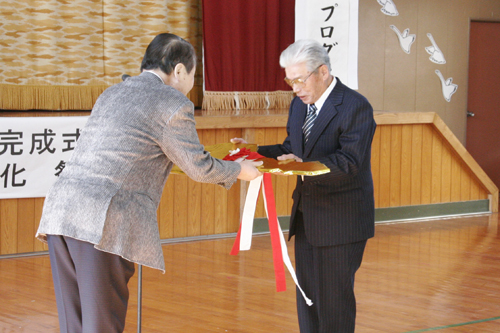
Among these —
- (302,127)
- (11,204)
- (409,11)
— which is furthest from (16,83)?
(409,11)

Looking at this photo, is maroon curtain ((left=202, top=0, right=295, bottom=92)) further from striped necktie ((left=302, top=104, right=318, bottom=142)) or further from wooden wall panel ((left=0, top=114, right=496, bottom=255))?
Answer: striped necktie ((left=302, top=104, right=318, bottom=142))

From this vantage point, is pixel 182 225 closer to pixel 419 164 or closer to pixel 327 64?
pixel 419 164

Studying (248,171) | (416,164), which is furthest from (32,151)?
(416,164)

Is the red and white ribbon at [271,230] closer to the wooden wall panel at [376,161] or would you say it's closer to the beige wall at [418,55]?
the wooden wall panel at [376,161]

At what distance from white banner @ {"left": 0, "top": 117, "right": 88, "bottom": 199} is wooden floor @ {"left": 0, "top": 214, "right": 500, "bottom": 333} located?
547mm

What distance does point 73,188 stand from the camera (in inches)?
75.8

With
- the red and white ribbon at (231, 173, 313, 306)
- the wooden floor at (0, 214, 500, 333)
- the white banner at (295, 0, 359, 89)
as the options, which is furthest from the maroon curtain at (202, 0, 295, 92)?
the red and white ribbon at (231, 173, 313, 306)

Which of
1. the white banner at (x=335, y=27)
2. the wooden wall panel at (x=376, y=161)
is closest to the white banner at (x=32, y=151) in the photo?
the white banner at (x=335, y=27)

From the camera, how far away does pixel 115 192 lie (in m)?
1.92

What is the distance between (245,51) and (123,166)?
4469 millimetres

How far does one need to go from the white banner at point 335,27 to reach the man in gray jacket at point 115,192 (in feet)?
11.9

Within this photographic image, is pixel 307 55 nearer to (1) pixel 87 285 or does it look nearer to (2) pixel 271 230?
(2) pixel 271 230

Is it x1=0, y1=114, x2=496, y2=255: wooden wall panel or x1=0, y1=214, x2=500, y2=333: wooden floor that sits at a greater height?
x1=0, y1=114, x2=496, y2=255: wooden wall panel

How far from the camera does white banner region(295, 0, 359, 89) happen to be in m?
5.47
